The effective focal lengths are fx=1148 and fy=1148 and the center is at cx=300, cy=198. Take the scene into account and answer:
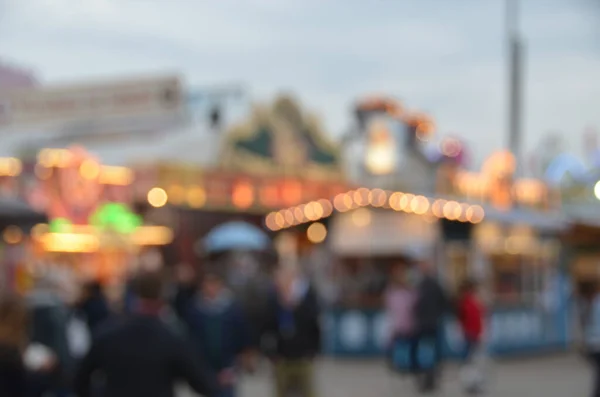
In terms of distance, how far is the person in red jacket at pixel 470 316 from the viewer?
15367 mm

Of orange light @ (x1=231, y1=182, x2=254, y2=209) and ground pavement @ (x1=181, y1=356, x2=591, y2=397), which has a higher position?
orange light @ (x1=231, y1=182, x2=254, y2=209)

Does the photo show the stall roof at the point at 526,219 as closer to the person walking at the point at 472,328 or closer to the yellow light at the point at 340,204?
the yellow light at the point at 340,204

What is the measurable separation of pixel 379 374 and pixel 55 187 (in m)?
7.76

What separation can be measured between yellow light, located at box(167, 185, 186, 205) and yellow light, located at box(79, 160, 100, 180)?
6.15 ft

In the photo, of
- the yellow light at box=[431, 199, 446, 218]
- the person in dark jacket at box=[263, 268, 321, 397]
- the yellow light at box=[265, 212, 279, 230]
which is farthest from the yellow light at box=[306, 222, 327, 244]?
the person in dark jacket at box=[263, 268, 321, 397]

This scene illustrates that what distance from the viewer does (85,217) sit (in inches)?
882

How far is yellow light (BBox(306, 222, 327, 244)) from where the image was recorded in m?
21.5

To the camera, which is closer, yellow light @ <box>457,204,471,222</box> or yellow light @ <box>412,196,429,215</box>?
yellow light @ <box>412,196,429,215</box>

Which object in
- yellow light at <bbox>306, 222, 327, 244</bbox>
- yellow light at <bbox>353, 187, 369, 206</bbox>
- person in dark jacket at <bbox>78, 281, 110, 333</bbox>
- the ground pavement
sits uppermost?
yellow light at <bbox>353, 187, 369, 206</bbox>

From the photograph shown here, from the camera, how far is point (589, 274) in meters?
27.5

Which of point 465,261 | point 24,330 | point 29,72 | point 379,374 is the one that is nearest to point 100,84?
point 29,72

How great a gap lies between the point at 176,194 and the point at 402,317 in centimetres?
967

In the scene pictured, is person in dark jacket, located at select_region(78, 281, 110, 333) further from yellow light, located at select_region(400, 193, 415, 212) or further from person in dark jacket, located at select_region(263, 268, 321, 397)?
yellow light, located at select_region(400, 193, 415, 212)

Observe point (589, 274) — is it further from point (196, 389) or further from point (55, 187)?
point (196, 389)
